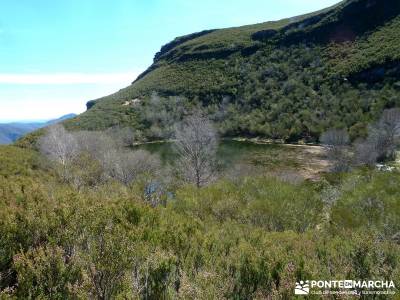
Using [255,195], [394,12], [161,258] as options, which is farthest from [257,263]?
[394,12]

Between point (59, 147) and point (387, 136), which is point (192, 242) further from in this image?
point (387, 136)

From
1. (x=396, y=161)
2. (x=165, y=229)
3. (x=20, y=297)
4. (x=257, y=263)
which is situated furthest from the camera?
(x=396, y=161)

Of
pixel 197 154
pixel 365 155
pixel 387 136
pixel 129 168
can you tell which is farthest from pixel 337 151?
pixel 129 168

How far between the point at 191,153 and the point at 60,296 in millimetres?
37486

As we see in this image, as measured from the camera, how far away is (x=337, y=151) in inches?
2299

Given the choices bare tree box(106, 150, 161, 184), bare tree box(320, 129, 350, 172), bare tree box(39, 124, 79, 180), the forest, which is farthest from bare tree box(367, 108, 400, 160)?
bare tree box(39, 124, 79, 180)

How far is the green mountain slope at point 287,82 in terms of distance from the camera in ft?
309

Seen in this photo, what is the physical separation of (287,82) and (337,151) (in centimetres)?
6027

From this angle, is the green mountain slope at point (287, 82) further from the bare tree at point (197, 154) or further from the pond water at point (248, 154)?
the bare tree at point (197, 154)

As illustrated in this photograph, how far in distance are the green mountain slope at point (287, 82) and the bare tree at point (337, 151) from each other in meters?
13.7

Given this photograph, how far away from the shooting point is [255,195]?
24000 mm

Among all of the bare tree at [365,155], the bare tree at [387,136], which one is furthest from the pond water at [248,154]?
the bare tree at [387,136]

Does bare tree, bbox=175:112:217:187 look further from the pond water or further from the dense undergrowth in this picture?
the dense undergrowth

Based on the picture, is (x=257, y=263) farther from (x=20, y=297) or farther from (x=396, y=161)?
(x=396, y=161)
